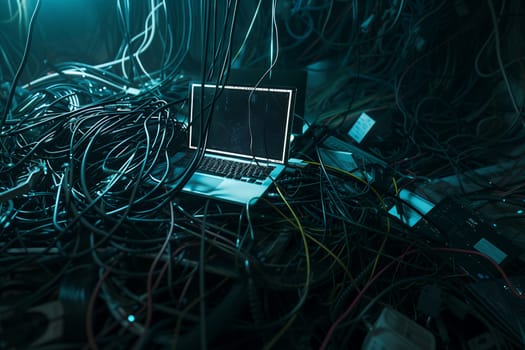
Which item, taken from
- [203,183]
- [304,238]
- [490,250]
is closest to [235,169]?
[203,183]

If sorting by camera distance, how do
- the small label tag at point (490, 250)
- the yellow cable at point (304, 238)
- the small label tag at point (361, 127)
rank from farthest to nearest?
the small label tag at point (361, 127) → the small label tag at point (490, 250) → the yellow cable at point (304, 238)

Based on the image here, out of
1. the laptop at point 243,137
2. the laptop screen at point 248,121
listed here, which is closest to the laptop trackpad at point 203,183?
the laptop at point 243,137

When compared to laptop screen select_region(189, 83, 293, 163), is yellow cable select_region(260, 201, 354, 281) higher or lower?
lower

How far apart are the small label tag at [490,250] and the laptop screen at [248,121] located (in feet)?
1.84

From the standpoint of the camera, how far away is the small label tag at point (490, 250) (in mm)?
709

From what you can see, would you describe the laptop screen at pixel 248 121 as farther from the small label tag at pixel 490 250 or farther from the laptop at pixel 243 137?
the small label tag at pixel 490 250

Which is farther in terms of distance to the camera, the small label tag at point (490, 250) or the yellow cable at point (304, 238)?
the small label tag at point (490, 250)

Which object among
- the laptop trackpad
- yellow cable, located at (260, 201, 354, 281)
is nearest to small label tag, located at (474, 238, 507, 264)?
yellow cable, located at (260, 201, 354, 281)

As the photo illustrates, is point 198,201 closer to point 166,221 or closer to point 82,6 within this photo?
point 166,221

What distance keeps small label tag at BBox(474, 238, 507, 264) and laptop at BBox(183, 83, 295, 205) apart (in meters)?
0.55

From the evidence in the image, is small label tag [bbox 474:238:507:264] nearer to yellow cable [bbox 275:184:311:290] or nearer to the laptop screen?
yellow cable [bbox 275:184:311:290]

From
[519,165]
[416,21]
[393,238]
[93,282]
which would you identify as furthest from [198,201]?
[416,21]

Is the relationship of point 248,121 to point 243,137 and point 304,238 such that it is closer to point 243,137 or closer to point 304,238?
point 243,137

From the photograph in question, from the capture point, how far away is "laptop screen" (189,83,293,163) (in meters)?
0.84
